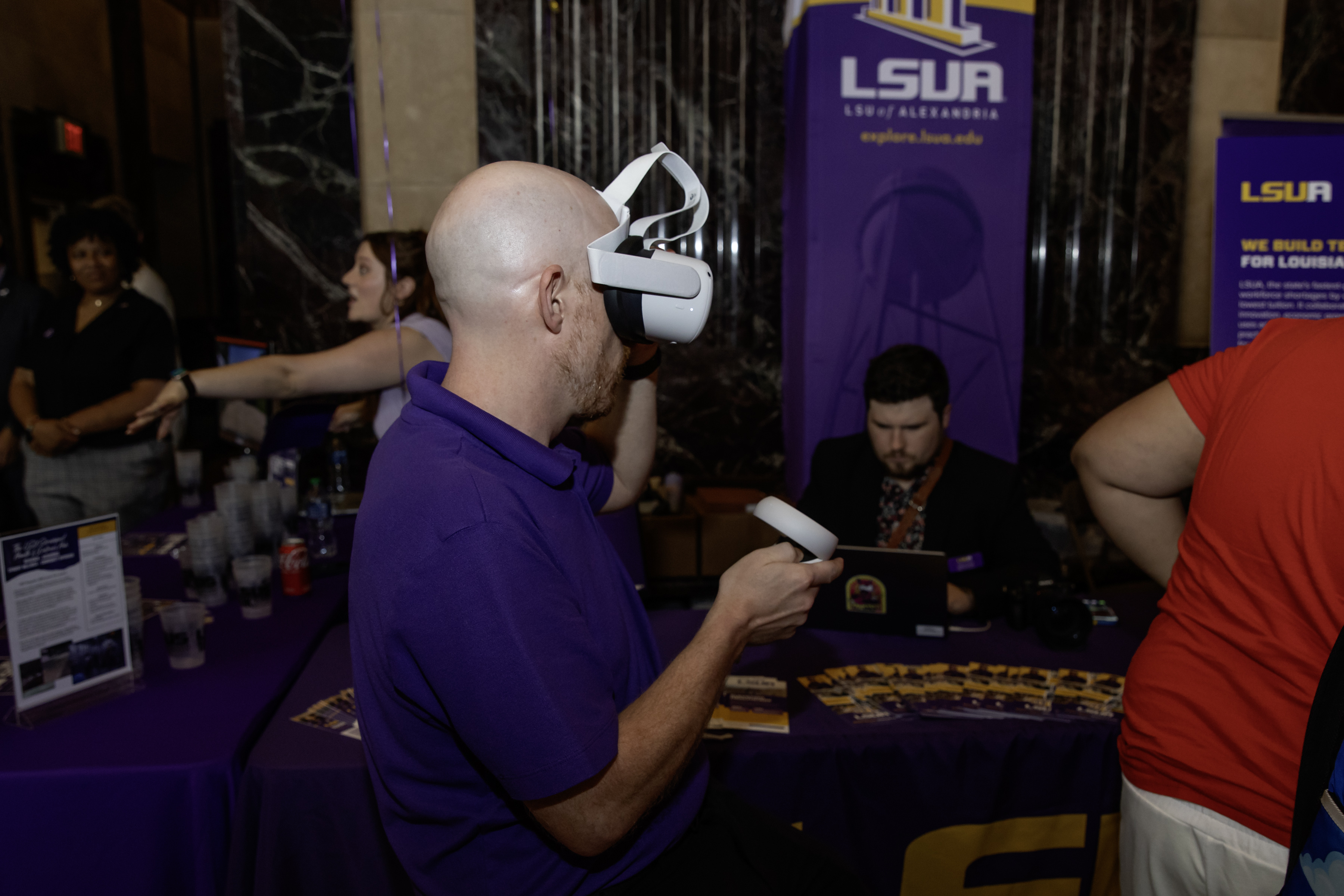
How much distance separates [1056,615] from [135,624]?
203cm

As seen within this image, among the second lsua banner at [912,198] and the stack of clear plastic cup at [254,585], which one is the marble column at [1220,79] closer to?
the second lsua banner at [912,198]

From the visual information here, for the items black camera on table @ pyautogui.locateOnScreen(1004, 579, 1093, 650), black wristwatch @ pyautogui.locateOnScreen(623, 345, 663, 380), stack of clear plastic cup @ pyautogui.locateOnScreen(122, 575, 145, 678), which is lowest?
black camera on table @ pyautogui.locateOnScreen(1004, 579, 1093, 650)

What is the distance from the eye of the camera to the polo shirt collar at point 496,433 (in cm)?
96

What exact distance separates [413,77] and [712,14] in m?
1.56

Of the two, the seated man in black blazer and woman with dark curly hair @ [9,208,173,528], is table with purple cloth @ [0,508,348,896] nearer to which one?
the seated man in black blazer

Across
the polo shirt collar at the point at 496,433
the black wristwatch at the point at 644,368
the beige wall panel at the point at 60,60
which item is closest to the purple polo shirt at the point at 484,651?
the polo shirt collar at the point at 496,433

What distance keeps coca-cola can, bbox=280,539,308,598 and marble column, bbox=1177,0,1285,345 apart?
4.72 metres

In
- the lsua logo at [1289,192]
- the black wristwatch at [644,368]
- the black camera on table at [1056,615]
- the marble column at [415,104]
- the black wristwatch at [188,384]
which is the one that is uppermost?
the marble column at [415,104]

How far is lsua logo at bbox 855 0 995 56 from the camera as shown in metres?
3.53

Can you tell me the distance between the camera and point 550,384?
102cm

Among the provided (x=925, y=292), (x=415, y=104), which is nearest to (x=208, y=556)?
(x=415, y=104)

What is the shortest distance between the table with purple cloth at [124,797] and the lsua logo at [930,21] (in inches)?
140

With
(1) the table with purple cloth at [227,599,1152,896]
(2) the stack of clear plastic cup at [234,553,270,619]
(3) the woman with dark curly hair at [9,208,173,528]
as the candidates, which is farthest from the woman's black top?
(1) the table with purple cloth at [227,599,1152,896]

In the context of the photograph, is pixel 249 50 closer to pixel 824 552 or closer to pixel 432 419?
pixel 432 419
